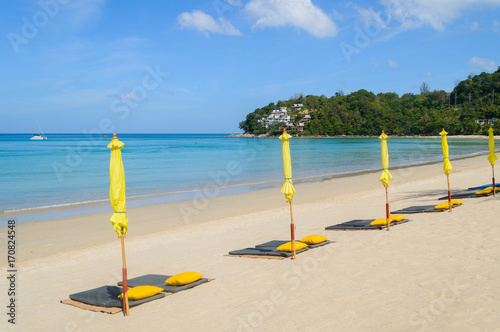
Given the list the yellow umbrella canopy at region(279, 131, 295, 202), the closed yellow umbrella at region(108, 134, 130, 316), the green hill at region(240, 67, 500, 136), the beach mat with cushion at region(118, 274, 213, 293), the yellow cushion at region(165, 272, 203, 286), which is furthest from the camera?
the green hill at region(240, 67, 500, 136)

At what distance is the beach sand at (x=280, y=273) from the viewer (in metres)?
5.34

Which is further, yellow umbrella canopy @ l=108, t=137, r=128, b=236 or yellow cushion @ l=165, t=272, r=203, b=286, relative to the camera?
yellow cushion @ l=165, t=272, r=203, b=286

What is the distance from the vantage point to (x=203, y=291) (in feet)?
21.9

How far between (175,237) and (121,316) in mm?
5585

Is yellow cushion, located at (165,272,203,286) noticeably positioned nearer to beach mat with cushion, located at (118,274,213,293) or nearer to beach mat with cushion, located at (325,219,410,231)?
beach mat with cushion, located at (118,274,213,293)

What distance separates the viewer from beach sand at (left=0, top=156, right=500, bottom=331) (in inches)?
210

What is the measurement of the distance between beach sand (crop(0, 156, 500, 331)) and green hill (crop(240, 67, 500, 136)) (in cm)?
10841

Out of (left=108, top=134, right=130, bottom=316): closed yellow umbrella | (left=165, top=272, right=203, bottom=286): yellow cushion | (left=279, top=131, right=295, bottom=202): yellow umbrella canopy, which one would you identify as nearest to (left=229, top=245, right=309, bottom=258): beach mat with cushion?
(left=279, top=131, right=295, bottom=202): yellow umbrella canopy

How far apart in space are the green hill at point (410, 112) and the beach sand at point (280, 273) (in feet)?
356

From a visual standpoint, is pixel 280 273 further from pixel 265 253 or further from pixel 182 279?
pixel 182 279

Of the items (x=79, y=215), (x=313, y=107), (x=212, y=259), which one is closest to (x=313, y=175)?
(x=79, y=215)

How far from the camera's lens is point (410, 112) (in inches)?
5300

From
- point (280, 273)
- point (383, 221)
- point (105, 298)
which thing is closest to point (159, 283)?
point (105, 298)

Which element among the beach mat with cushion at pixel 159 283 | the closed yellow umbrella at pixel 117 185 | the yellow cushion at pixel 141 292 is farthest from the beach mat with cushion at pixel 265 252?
the closed yellow umbrella at pixel 117 185
